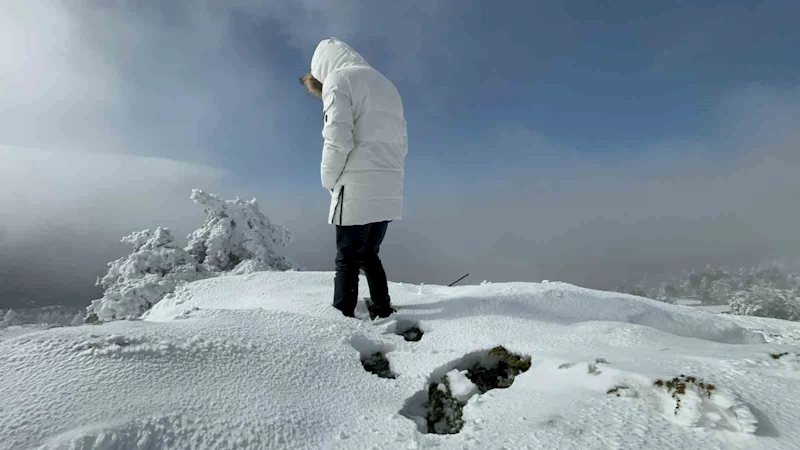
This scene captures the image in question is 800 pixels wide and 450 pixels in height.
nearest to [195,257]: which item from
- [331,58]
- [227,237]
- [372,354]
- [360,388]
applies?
[227,237]

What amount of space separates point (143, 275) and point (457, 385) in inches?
517

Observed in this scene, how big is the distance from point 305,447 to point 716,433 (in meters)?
1.99

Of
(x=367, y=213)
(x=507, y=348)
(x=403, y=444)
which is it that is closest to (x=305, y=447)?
(x=403, y=444)

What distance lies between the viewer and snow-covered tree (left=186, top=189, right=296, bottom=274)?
13.9m

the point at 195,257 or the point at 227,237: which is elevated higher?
the point at 227,237

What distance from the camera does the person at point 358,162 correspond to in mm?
4062

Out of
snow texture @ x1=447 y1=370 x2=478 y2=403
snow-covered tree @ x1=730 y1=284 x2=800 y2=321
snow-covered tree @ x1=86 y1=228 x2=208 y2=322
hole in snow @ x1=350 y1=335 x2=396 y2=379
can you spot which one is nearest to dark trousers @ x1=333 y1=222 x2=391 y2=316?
hole in snow @ x1=350 y1=335 x2=396 y2=379

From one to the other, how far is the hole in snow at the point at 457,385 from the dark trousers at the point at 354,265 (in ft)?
4.92

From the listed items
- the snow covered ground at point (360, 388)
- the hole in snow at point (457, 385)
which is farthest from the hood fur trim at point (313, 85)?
the hole in snow at point (457, 385)

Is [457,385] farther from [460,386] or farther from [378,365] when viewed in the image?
[378,365]

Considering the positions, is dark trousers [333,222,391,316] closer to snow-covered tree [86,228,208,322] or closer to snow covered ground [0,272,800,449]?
snow covered ground [0,272,800,449]

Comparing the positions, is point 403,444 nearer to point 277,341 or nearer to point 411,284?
point 277,341

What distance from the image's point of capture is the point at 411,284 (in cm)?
622

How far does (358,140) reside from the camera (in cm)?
420
